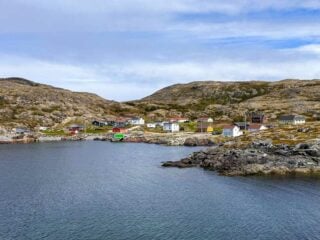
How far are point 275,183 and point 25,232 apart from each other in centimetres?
5057

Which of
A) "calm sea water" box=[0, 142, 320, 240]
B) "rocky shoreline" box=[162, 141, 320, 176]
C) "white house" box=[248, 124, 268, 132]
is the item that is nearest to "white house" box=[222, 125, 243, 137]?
"white house" box=[248, 124, 268, 132]

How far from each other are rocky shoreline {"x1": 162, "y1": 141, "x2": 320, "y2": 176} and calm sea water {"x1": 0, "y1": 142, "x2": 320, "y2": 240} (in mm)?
5633

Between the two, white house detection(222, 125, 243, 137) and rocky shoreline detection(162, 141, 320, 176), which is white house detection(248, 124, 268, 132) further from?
rocky shoreline detection(162, 141, 320, 176)

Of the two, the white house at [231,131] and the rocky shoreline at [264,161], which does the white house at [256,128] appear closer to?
the white house at [231,131]

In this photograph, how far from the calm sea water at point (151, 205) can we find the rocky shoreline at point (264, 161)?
5.63m

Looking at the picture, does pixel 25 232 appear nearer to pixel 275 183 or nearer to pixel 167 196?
pixel 167 196

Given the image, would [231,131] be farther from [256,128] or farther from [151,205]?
[151,205]

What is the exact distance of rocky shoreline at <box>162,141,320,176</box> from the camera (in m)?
94.8

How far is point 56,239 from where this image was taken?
172 ft

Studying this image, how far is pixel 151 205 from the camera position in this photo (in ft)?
228

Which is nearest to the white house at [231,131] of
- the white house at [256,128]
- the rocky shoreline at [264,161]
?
the white house at [256,128]

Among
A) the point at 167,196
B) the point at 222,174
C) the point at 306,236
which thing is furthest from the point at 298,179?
the point at 306,236

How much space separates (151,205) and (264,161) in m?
40.4

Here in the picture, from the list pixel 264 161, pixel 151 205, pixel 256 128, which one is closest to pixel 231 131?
pixel 256 128
